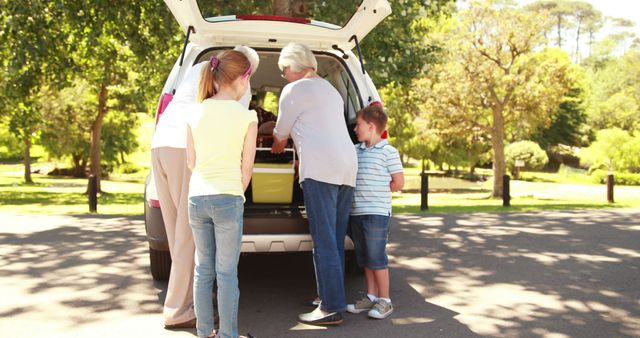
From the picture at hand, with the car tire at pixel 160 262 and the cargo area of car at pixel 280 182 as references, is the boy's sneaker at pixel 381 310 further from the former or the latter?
the car tire at pixel 160 262

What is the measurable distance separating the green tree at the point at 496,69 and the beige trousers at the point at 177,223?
67.4ft

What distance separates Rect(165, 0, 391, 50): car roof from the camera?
5016 mm

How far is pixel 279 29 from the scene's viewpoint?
5.26 meters

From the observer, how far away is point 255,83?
8438 millimetres

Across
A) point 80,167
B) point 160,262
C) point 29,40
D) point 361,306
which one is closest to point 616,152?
point 80,167

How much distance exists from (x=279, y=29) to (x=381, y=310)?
235cm

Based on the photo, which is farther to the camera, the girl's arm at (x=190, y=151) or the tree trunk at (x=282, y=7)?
the tree trunk at (x=282, y=7)

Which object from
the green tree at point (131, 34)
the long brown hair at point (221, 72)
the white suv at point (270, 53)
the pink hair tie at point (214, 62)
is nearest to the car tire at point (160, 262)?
the white suv at point (270, 53)

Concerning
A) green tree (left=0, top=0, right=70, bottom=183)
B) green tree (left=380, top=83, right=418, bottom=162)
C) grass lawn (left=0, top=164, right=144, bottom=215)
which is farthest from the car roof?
green tree (left=380, top=83, right=418, bottom=162)

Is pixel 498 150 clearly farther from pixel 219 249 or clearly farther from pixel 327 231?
pixel 219 249

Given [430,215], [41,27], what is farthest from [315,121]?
[41,27]

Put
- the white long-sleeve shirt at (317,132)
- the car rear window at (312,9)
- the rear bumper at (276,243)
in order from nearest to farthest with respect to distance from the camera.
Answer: the white long-sleeve shirt at (317,132) < the rear bumper at (276,243) < the car rear window at (312,9)

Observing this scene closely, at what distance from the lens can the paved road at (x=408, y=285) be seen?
4.54 metres

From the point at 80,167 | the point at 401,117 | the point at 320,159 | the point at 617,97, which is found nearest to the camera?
the point at 320,159
